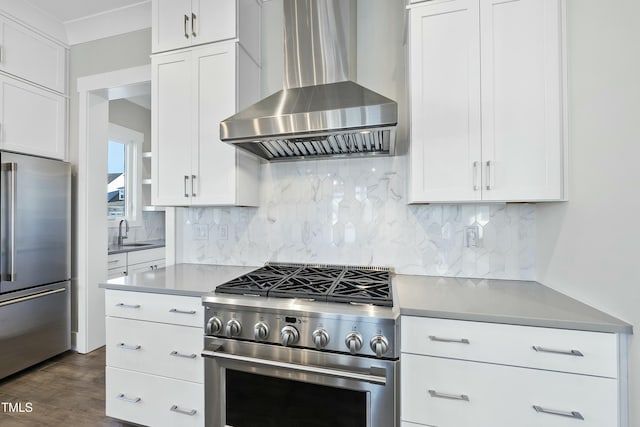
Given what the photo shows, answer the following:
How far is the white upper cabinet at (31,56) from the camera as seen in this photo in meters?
2.44

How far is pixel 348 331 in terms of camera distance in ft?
4.30

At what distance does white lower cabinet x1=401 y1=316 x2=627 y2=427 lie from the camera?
43.6 inches

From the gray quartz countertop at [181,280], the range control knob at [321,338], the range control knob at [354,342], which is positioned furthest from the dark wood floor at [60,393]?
the range control knob at [354,342]

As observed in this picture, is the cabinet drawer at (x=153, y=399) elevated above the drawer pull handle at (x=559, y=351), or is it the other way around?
the drawer pull handle at (x=559, y=351)

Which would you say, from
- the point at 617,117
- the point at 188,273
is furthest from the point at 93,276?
the point at 617,117

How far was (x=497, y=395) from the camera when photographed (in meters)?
1.21

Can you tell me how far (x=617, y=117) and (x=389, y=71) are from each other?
48.8 inches

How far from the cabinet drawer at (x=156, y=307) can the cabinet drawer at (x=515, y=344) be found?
1083mm

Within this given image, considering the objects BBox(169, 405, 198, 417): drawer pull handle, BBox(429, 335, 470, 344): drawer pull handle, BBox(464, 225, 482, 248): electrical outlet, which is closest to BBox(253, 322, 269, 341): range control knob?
BBox(169, 405, 198, 417): drawer pull handle

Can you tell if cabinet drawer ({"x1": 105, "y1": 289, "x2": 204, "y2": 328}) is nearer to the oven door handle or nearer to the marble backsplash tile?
the oven door handle

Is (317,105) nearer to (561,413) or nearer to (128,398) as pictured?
(561,413)

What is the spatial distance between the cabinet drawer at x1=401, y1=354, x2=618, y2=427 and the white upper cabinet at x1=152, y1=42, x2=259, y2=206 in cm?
145

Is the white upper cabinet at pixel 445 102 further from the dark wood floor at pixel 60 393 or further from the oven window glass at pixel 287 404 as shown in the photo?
the dark wood floor at pixel 60 393

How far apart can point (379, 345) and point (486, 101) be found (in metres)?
1.29
